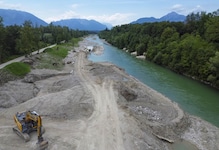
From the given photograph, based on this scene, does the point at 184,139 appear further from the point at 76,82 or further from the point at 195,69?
the point at 195,69

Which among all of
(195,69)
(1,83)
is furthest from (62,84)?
(195,69)

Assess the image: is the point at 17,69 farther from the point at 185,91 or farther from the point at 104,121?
the point at 185,91

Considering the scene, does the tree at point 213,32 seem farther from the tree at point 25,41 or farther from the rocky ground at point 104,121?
the tree at point 25,41

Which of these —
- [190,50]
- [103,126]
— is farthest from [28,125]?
[190,50]

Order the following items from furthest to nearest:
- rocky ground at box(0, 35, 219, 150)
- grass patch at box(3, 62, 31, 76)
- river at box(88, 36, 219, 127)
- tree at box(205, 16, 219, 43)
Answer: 1. tree at box(205, 16, 219, 43)
2. grass patch at box(3, 62, 31, 76)
3. river at box(88, 36, 219, 127)
4. rocky ground at box(0, 35, 219, 150)

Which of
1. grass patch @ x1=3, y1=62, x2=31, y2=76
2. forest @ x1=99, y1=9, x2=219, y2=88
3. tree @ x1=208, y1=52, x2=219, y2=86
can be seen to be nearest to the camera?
grass patch @ x1=3, y1=62, x2=31, y2=76

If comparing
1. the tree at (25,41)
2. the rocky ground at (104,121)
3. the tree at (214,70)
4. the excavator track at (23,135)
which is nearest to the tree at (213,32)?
the tree at (214,70)

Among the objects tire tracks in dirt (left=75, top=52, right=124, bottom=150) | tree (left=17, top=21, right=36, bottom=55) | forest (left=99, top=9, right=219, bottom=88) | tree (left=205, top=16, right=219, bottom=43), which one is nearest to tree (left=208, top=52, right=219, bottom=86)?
forest (left=99, top=9, right=219, bottom=88)

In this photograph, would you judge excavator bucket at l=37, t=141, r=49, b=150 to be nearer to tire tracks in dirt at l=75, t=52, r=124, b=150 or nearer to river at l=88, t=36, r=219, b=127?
tire tracks in dirt at l=75, t=52, r=124, b=150
